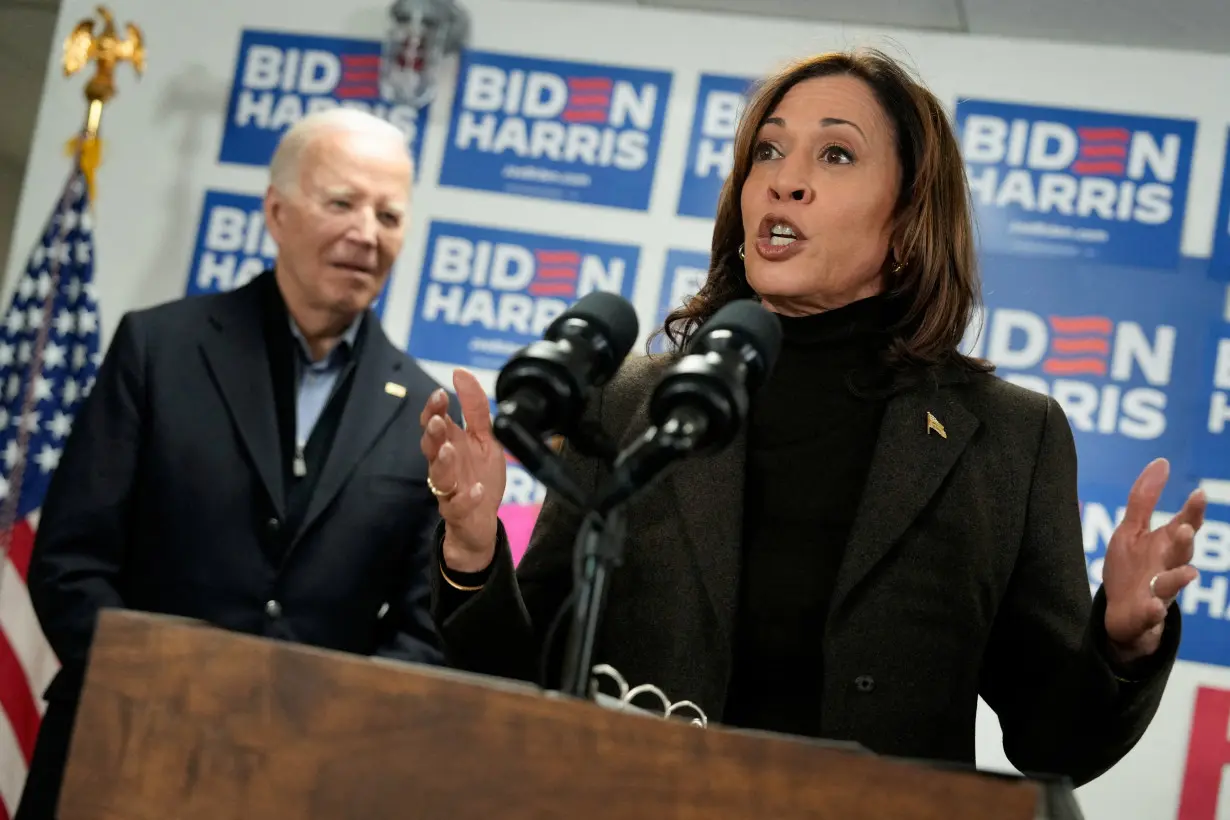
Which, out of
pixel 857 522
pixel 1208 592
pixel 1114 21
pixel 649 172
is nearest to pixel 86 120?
pixel 649 172

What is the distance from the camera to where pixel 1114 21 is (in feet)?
13.9

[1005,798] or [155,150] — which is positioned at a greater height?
[155,150]

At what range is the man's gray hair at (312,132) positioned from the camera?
12.1 feet

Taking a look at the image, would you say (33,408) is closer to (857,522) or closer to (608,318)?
(857,522)

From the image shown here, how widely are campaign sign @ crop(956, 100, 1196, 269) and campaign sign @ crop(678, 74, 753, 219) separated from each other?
2.17ft

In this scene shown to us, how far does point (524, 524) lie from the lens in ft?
13.8

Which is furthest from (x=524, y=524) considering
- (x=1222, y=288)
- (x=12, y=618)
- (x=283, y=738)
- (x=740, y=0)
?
(x=283, y=738)

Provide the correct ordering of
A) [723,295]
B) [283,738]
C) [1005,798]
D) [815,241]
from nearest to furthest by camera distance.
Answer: [1005,798], [283,738], [815,241], [723,295]

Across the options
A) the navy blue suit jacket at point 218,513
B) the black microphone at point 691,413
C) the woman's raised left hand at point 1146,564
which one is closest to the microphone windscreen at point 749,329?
the black microphone at point 691,413

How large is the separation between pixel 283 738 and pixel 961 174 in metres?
1.53

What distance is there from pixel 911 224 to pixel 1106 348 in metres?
2.03

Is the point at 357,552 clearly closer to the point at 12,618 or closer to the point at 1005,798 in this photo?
the point at 12,618

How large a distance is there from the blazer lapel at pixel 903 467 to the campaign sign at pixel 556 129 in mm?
2428

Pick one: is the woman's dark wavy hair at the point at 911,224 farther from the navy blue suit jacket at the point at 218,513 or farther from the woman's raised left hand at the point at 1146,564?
the navy blue suit jacket at the point at 218,513
